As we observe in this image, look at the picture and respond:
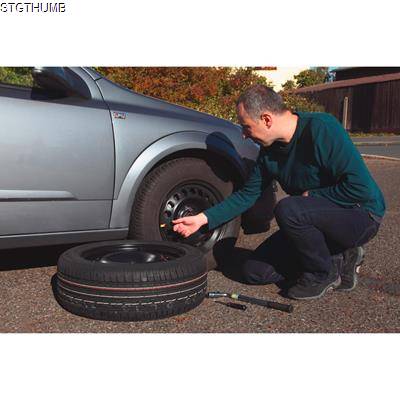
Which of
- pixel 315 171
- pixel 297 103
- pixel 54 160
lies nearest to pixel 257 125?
pixel 315 171

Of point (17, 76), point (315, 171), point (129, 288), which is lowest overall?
point (129, 288)

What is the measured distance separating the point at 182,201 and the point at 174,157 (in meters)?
0.30

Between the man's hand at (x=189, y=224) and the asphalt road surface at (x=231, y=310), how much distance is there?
38 centimetres

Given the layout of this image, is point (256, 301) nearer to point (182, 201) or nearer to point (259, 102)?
point (182, 201)

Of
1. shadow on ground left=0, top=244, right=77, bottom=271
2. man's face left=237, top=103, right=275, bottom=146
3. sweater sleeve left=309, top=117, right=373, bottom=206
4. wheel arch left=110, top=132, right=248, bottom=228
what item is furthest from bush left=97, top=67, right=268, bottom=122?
sweater sleeve left=309, top=117, right=373, bottom=206

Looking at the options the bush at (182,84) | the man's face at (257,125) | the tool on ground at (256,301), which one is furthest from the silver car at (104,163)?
the bush at (182,84)

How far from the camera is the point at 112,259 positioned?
11.0ft

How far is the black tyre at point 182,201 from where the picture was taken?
11.6ft

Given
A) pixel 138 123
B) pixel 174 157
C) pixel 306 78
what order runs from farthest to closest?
pixel 306 78 < pixel 174 157 < pixel 138 123

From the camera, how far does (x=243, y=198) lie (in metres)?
3.58

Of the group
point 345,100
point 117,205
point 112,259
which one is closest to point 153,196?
point 117,205

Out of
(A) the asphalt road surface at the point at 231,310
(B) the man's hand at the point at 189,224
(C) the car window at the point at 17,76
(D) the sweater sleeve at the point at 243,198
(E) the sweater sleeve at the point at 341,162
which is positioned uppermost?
(C) the car window at the point at 17,76

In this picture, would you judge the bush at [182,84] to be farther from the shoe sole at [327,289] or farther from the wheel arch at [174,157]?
the shoe sole at [327,289]

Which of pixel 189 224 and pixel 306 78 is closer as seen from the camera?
pixel 189 224
